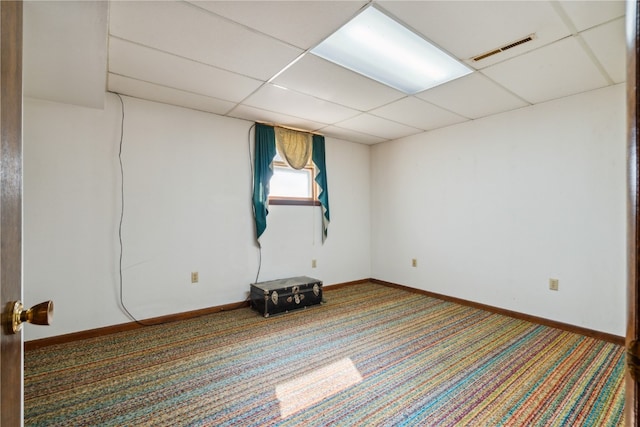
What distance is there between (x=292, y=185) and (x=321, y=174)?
0.43 metres

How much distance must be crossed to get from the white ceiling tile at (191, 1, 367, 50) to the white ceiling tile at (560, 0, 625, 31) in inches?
43.8

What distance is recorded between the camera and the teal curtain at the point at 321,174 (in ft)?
13.0

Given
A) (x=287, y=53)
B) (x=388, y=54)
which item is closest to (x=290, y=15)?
(x=287, y=53)

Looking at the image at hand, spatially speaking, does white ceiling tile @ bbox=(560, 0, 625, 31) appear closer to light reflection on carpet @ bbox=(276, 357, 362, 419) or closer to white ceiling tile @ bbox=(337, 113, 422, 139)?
white ceiling tile @ bbox=(337, 113, 422, 139)

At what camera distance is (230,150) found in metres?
3.32

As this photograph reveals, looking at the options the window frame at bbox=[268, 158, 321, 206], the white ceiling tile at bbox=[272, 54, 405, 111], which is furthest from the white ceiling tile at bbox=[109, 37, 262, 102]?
the window frame at bbox=[268, 158, 321, 206]

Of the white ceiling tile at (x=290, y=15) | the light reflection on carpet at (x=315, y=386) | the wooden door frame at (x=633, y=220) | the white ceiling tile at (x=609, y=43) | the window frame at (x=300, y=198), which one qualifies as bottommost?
the light reflection on carpet at (x=315, y=386)

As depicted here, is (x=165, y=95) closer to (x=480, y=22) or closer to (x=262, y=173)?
(x=262, y=173)

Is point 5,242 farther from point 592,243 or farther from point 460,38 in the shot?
point 592,243

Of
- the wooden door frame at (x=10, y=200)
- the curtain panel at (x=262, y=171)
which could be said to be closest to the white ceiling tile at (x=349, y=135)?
the curtain panel at (x=262, y=171)

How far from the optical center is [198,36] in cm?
180

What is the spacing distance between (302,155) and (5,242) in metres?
3.34

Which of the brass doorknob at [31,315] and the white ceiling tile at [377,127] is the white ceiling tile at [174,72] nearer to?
the white ceiling tile at [377,127]

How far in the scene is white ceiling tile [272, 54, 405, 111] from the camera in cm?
217
